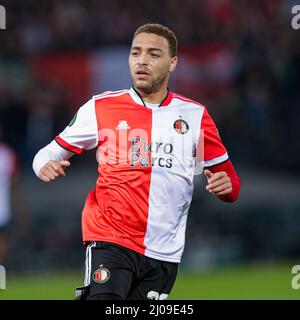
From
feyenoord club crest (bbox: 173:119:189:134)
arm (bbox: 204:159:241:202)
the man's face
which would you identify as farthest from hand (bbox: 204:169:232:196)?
the man's face

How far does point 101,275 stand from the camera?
717 cm

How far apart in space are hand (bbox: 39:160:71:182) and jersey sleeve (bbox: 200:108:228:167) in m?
1.09

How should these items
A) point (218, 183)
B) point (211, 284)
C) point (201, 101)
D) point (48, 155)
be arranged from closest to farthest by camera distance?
point (218, 183), point (48, 155), point (211, 284), point (201, 101)

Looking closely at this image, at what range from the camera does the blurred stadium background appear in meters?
16.3

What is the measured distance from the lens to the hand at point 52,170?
7.17 m

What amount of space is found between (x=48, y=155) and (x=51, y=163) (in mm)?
245

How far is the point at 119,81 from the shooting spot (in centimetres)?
1811

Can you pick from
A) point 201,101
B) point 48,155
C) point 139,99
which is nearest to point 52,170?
point 48,155

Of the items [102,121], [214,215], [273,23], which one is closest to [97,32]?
[273,23]

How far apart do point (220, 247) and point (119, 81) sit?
11.4 ft

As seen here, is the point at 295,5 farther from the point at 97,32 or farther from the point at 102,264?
the point at 102,264

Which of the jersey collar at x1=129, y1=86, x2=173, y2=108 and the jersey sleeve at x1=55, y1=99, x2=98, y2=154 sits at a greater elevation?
the jersey collar at x1=129, y1=86, x2=173, y2=108

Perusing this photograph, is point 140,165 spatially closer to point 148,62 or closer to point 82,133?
point 82,133

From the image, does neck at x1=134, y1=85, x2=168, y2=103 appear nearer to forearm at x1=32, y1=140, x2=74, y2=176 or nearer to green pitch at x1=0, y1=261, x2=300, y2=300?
forearm at x1=32, y1=140, x2=74, y2=176
